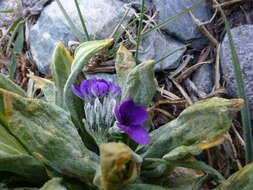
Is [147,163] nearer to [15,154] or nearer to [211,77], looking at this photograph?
[15,154]

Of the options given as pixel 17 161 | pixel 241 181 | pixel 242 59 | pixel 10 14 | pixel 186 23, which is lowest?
pixel 241 181

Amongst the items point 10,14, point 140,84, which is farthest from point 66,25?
point 140,84

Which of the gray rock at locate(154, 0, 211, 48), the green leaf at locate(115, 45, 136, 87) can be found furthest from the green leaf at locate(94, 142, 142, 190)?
the gray rock at locate(154, 0, 211, 48)

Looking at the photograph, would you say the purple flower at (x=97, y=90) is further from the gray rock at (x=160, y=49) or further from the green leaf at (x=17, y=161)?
the gray rock at (x=160, y=49)

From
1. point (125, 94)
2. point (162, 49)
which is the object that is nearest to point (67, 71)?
point (125, 94)

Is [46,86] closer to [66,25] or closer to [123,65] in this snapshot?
[123,65]
